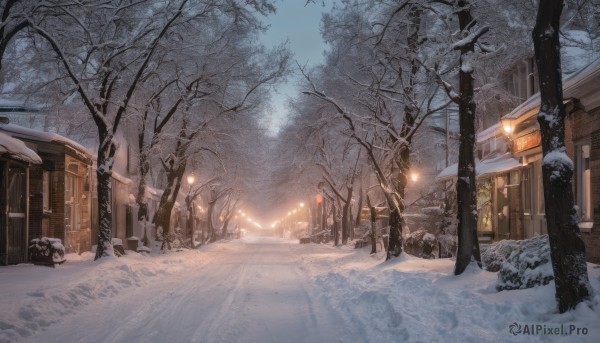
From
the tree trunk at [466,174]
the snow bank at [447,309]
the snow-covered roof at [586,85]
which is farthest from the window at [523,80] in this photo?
the snow bank at [447,309]

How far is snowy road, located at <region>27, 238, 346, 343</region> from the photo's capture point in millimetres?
A: 8594

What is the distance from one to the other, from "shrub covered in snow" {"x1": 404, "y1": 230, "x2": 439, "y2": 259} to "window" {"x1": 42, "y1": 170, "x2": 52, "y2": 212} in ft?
44.6

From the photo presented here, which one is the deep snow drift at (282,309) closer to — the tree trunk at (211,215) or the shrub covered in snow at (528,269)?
the shrub covered in snow at (528,269)

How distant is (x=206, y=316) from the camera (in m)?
10.3

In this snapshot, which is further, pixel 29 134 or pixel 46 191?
pixel 46 191

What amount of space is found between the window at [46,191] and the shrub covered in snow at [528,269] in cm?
1652

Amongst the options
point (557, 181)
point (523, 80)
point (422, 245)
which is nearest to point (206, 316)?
point (557, 181)

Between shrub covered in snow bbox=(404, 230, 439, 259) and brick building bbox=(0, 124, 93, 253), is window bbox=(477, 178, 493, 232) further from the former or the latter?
brick building bbox=(0, 124, 93, 253)

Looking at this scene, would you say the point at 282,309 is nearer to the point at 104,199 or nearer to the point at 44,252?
the point at 44,252

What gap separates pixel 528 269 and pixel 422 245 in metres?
11.9

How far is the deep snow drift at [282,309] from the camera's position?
8.09 meters

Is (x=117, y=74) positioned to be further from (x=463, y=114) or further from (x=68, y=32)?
(x=463, y=114)

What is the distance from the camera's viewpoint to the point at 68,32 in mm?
18188

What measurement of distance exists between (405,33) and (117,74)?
30.4 ft
